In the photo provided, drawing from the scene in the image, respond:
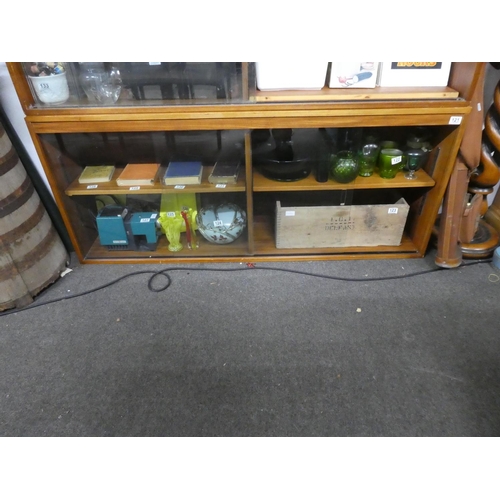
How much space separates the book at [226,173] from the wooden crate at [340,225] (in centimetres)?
23

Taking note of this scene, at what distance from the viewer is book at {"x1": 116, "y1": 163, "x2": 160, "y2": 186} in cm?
157

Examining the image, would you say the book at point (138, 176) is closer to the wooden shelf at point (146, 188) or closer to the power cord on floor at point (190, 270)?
the wooden shelf at point (146, 188)

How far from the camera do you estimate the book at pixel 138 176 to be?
1.57 metres

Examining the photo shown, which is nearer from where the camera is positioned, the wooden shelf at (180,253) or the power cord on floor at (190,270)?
the power cord on floor at (190,270)

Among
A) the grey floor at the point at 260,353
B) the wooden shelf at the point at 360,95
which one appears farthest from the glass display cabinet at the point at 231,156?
the grey floor at the point at 260,353

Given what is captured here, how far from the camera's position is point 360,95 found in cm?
129

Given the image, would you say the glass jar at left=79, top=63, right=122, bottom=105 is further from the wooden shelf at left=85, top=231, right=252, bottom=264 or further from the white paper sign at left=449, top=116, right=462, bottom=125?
the white paper sign at left=449, top=116, right=462, bottom=125

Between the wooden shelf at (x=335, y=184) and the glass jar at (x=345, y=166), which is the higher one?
the glass jar at (x=345, y=166)

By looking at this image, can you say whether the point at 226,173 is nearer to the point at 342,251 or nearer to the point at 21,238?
the point at 342,251

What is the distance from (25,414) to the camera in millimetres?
1118

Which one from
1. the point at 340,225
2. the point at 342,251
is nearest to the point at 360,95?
the point at 340,225

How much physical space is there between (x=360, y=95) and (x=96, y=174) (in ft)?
3.78

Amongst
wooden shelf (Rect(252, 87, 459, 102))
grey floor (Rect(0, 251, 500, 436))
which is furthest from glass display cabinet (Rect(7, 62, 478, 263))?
grey floor (Rect(0, 251, 500, 436))
